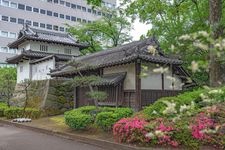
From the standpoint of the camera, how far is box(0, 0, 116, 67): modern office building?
6088 cm

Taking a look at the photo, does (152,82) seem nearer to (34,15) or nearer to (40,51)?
(40,51)

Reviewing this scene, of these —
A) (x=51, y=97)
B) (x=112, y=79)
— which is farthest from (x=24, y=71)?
(x=112, y=79)

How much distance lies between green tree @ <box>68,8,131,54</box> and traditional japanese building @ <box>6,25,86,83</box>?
199cm

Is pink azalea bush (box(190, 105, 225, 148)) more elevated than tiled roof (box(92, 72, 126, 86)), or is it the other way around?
tiled roof (box(92, 72, 126, 86))

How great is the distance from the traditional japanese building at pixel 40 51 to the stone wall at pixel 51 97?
140 inches

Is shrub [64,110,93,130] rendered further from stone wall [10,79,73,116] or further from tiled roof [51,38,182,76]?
stone wall [10,79,73,116]

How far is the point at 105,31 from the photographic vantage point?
3891 centimetres

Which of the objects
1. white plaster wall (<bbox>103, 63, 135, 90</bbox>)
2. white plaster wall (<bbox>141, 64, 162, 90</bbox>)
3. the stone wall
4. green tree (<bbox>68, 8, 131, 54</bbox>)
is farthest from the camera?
green tree (<bbox>68, 8, 131, 54</bbox>)

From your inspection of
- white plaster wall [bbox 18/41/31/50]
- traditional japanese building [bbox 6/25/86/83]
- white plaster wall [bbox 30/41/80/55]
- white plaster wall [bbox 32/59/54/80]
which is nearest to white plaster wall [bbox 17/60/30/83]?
traditional japanese building [bbox 6/25/86/83]

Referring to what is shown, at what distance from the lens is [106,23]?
3988 cm

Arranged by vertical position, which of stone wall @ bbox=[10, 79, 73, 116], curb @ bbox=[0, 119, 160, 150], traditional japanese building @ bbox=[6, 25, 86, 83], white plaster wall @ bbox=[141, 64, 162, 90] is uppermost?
traditional japanese building @ bbox=[6, 25, 86, 83]

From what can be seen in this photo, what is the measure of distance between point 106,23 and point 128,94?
74.8ft

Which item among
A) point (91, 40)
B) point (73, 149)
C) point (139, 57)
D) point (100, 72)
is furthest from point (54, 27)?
point (73, 149)

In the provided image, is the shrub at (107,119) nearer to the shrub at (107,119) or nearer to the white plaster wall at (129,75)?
the shrub at (107,119)
